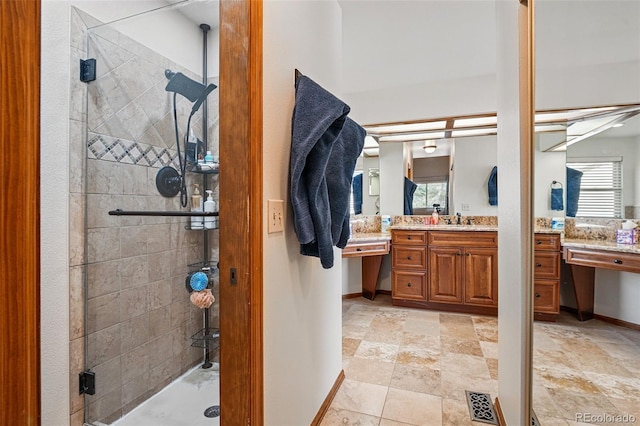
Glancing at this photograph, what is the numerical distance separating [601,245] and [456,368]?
4.10ft

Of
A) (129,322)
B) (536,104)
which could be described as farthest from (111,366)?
(536,104)

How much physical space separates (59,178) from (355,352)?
85.7 inches

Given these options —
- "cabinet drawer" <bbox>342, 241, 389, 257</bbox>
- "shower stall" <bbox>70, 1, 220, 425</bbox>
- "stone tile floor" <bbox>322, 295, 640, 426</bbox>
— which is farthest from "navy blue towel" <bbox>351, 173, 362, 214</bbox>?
"shower stall" <bbox>70, 1, 220, 425</bbox>

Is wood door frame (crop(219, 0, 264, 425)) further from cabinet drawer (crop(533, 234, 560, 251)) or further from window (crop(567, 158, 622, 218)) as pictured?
window (crop(567, 158, 622, 218))

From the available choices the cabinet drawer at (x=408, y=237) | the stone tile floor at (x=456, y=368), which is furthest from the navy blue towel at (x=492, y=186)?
the stone tile floor at (x=456, y=368)

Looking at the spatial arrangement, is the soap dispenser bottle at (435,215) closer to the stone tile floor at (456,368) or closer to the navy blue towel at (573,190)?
the stone tile floor at (456,368)

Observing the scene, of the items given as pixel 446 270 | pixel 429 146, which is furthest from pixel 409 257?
pixel 429 146

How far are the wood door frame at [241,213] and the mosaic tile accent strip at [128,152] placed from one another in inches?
38.1

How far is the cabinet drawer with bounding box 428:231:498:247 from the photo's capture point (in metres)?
3.08

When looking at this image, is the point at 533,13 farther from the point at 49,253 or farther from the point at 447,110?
the point at 447,110

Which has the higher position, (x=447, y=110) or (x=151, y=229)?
(x=447, y=110)

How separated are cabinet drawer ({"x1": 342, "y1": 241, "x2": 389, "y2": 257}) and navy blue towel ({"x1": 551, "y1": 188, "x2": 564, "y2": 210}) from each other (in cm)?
203

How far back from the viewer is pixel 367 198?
389cm

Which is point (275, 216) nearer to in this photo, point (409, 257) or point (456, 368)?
point (456, 368)
